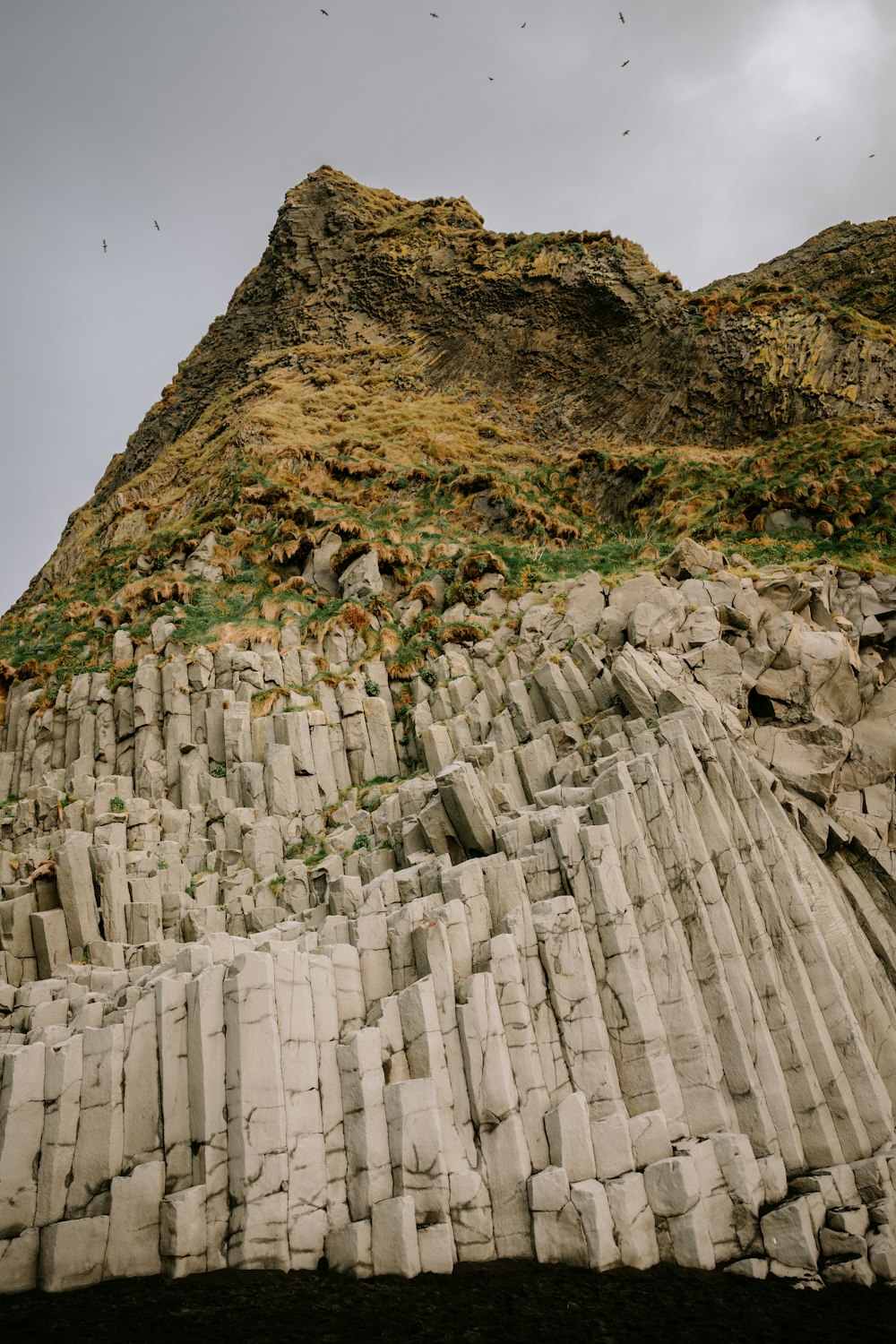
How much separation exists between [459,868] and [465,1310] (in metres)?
5.95

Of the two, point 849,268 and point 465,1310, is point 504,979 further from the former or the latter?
point 849,268

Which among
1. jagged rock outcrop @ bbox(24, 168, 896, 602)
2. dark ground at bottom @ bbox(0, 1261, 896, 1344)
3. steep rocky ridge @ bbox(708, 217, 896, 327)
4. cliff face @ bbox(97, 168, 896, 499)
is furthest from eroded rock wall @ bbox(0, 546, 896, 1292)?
steep rocky ridge @ bbox(708, 217, 896, 327)

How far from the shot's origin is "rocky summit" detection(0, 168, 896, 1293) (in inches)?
411

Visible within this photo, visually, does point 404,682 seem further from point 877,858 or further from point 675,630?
point 877,858

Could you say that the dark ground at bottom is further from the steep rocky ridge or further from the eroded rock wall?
the steep rocky ridge

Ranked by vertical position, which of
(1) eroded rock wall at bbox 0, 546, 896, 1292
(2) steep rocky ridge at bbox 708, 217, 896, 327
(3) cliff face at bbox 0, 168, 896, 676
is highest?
(2) steep rocky ridge at bbox 708, 217, 896, 327

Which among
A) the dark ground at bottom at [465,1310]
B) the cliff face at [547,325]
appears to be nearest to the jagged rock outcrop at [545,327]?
the cliff face at [547,325]

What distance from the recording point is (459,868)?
543 inches

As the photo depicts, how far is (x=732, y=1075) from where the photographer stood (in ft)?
41.2

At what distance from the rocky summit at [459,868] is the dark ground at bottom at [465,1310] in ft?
1.16

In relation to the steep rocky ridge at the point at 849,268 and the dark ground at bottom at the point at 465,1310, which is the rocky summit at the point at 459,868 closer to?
the dark ground at bottom at the point at 465,1310

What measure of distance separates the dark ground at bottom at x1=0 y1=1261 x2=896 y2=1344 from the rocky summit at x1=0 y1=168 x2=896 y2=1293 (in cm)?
35

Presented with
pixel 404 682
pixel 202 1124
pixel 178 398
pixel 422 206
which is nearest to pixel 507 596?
pixel 404 682

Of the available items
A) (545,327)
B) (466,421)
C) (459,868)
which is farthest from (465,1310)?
(545,327)
